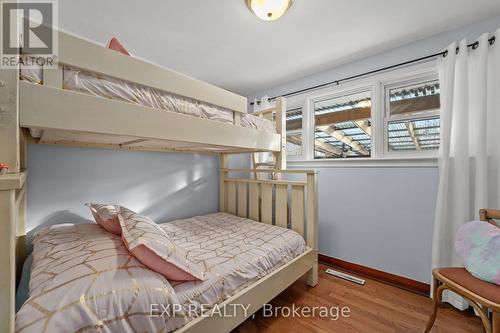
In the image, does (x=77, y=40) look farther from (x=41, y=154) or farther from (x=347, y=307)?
(x=347, y=307)

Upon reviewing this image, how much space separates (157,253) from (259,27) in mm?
1758

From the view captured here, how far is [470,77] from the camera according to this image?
1635mm

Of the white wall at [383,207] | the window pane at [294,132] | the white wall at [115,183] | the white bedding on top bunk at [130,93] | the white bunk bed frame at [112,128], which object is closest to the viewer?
the white bunk bed frame at [112,128]

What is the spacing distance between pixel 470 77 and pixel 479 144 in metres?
0.54

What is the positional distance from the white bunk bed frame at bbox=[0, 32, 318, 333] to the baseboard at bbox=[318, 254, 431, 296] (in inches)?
22.5

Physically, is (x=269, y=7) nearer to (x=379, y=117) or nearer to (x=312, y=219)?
(x=379, y=117)

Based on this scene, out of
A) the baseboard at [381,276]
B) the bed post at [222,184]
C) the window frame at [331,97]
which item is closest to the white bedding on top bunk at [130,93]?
the bed post at [222,184]

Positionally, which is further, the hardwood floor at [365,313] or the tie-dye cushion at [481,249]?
the hardwood floor at [365,313]

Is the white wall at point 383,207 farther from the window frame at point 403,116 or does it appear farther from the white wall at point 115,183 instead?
the white wall at point 115,183

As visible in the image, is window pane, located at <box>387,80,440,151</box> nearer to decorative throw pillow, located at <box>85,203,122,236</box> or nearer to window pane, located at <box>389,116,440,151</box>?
window pane, located at <box>389,116,440,151</box>

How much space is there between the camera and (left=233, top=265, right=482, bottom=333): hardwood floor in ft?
4.66

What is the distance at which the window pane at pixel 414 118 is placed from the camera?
76.7 inches

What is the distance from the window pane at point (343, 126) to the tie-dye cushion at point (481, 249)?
1133 millimetres

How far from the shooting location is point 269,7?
135cm
